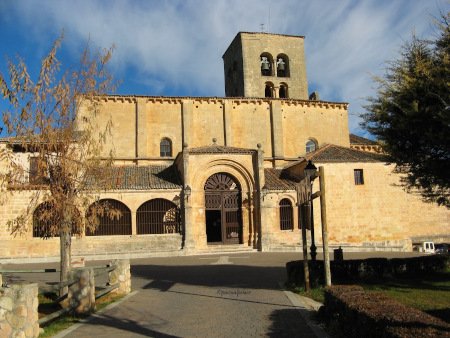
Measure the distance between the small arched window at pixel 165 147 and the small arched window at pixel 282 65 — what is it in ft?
42.4

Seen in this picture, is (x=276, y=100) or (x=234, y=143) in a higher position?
(x=276, y=100)

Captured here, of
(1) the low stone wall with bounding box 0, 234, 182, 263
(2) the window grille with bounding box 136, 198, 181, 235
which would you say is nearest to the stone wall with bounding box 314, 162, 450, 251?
(2) the window grille with bounding box 136, 198, 181, 235

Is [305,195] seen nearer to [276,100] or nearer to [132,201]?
[132,201]

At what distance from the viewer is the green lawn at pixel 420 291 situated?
370 inches

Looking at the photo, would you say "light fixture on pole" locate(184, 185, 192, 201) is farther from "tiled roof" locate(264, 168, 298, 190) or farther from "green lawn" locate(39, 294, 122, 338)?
"green lawn" locate(39, 294, 122, 338)

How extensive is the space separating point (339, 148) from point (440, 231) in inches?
420

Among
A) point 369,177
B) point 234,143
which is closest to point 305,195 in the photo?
point 369,177

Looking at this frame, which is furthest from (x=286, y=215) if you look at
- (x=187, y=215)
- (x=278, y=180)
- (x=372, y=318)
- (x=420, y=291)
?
(x=372, y=318)

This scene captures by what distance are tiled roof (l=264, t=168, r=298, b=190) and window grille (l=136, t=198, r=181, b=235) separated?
22.1 ft

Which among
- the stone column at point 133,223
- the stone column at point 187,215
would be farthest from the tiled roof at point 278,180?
the stone column at point 133,223

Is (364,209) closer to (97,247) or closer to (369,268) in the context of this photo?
(369,268)

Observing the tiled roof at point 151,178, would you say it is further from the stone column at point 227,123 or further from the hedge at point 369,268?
the hedge at point 369,268

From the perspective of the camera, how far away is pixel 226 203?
30.3 meters

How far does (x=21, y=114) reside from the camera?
10844 millimetres
